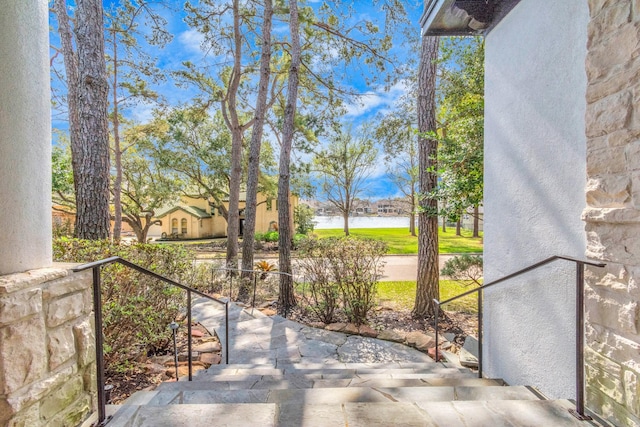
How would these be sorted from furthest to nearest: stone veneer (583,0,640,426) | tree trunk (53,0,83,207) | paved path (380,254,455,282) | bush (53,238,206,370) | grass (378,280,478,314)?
1. paved path (380,254,455,282)
2. grass (378,280,478,314)
3. tree trunk (53,0,83,207)
4. bush (53,238,206,370)
5. stone veneer (583,0,640,426)

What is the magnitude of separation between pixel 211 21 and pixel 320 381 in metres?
9.00

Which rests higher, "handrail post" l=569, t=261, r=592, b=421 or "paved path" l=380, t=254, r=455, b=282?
"handrail post" l=569, t=261, r=592, b=421

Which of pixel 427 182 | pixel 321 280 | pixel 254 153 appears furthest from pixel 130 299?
pixel 254 153

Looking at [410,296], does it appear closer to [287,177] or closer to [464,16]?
[287,177]

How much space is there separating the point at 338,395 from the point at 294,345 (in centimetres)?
217

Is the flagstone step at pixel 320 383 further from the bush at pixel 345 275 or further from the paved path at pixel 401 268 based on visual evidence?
the paved path at pixel 401 268

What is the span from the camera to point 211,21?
8164 mm

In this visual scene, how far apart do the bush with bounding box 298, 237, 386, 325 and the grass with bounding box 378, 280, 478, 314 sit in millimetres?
1564

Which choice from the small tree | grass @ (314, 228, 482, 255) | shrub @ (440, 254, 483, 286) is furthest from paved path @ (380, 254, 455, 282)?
the small tree

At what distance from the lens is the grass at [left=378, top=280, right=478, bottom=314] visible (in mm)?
6219

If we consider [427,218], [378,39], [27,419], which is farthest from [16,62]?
[378,39]

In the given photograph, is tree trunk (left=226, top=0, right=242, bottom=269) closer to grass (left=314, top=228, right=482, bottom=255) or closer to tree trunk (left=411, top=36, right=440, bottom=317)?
grass (left=314, top=228, right=482, bottom=255)

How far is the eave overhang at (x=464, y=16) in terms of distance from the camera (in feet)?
9.14

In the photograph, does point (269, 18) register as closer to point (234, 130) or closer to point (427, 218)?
point (234, 130)
